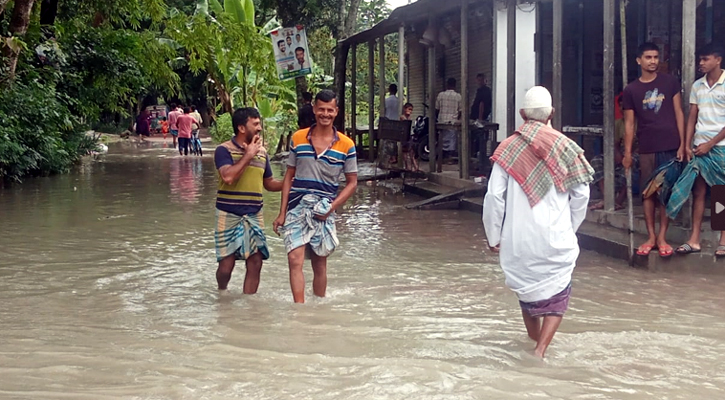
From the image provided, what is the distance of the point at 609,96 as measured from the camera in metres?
8.48

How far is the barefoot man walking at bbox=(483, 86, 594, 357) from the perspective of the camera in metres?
4.82

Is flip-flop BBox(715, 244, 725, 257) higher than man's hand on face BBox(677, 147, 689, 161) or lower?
lower

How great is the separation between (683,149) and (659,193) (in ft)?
1.45

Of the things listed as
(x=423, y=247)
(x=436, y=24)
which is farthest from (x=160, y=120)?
(x=423, y=247)

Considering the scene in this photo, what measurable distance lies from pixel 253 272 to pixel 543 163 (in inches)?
101

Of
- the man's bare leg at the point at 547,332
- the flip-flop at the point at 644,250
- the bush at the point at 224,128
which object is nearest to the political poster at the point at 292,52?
the flip-flop at the point at 644,250

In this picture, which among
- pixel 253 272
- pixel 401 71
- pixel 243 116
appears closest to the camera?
pixel 243 116

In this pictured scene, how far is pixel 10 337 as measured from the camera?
548 centimetres

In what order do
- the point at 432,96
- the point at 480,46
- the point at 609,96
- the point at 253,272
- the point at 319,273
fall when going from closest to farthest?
1. the point at 319,273
2. the point at 253,272
3. the point at 609,96
4. the point at 432,96
5. the point at 480,46

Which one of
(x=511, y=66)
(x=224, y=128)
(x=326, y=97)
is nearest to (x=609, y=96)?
(x=511, y=66)

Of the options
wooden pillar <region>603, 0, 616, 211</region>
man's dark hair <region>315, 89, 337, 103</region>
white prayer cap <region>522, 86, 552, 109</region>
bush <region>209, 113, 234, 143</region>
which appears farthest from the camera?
bush <region>209, 113, 234, 143</region>

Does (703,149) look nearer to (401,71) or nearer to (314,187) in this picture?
(314,187)

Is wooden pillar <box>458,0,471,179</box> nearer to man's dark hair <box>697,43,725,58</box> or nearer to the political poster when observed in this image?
the political poster

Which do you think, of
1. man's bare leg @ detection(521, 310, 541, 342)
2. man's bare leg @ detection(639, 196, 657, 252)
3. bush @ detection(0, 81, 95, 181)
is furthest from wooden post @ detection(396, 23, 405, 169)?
man's bare leg @ detection(521, 310, 541, 342)
